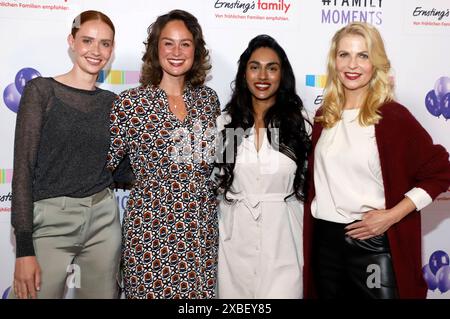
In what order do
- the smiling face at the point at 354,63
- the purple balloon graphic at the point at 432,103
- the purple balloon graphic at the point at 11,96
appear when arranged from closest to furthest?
the smiling face at the point at 354,63
the purple balloon graphic at the point at 11,96
the purple balloon graphic at the point at 432,103

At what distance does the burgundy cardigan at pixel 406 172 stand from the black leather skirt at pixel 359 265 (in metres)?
0.04

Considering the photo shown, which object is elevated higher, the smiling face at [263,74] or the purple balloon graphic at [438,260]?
the smiling face at [263,74]

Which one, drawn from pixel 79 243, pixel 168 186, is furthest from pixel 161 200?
pixel 79 243

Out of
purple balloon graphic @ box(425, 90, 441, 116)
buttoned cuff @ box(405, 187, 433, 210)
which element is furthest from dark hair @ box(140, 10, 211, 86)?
purple balloon graphic @ box(425, 90, 441, 116)

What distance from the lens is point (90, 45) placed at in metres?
2.29

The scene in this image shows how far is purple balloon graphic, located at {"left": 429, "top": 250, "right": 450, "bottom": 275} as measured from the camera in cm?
332

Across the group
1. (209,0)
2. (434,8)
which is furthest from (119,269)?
(434,8)

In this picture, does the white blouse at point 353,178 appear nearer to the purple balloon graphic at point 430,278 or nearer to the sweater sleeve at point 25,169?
the sweater sleeve at point 25,169

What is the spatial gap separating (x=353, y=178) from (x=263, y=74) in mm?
684

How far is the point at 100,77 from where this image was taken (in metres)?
2.95

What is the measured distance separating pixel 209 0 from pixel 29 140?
1.47 m

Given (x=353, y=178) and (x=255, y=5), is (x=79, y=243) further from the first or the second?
(x=255, y=5)

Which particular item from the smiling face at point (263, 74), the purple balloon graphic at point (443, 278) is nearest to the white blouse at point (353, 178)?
the smiling face at point (263, 74)

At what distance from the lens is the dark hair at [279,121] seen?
2391 millimetres
